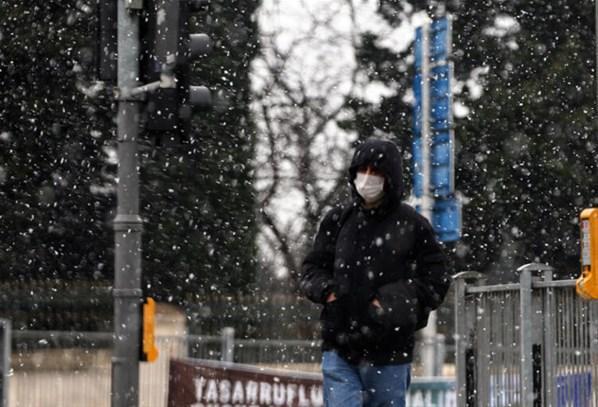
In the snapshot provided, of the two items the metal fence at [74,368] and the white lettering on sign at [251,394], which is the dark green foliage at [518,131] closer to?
the metal fence at [74,368]

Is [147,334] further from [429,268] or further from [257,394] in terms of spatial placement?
[257,394]

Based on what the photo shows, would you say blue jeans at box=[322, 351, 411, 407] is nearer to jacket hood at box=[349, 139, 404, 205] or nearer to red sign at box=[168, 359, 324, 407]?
jacket hood at box=[349, 139, 404, 205]

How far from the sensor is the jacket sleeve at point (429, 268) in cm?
708

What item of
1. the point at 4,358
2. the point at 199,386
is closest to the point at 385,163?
the point at 4,358

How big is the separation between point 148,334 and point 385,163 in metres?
3.72

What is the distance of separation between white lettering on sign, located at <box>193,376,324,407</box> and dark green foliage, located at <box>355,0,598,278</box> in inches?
565

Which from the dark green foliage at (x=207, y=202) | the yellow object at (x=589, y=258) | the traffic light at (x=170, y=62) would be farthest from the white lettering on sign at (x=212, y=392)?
the dark green foliage at (x=207, y=202)

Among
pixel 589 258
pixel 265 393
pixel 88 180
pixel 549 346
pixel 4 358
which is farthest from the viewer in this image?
pixel 88 180

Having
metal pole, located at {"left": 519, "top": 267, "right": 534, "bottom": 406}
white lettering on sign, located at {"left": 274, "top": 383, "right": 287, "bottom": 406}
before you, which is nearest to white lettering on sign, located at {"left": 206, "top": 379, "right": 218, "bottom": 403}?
white lettering on sign, located at {"left": 274, "top": 383, "right": 287, "bottom": 406}

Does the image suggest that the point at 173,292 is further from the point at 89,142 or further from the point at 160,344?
the point at 160,344

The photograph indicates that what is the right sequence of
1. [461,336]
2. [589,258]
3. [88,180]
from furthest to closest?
[88,180], [461,336], [589,258]

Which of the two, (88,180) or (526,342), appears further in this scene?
(88,180)

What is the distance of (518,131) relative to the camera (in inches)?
1145

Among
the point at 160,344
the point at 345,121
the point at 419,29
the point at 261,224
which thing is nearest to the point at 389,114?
the point at 345,121
